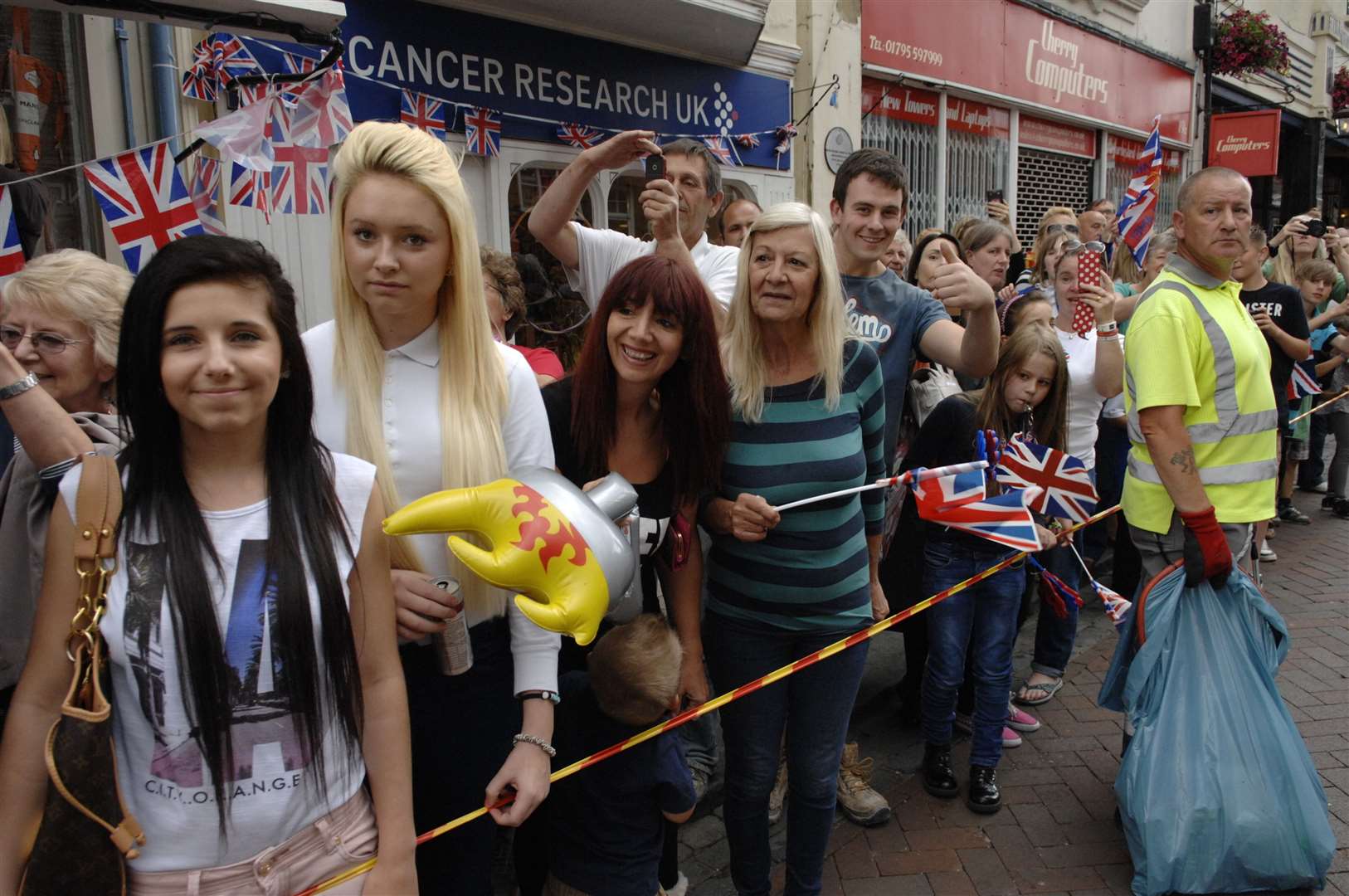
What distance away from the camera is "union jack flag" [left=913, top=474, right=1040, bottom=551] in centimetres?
288

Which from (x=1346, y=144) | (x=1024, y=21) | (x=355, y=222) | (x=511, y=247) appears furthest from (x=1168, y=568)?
(x=1346, y=144)

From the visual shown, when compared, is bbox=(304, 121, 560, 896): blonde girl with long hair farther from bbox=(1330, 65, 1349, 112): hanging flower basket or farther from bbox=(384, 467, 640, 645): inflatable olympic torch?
bbox=(1330, 65, 1349, 112): hanging flower basket

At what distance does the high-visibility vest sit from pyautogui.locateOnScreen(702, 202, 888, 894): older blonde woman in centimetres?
124

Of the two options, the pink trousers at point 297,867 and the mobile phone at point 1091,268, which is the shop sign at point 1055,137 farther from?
the pink trousers at point 297,867

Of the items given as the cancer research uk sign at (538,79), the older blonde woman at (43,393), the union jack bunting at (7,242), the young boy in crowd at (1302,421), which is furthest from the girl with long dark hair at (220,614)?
the young boy in crowd at (1302,421)

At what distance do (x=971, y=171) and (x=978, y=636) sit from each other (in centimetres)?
867

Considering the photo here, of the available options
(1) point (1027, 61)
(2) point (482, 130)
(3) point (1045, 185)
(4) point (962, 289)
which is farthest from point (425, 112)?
(3) point (1045, 185)

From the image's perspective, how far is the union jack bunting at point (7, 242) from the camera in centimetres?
248

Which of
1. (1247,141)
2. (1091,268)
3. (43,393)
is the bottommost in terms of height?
(43,393)

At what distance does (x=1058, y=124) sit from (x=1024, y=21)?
178 centimetres

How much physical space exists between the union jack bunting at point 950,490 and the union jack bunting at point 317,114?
2.50 metres

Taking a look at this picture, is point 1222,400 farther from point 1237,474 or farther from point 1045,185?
point 1045,185

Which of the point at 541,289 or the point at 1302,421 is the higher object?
the point at 541,289

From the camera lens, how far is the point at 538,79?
232 inches
